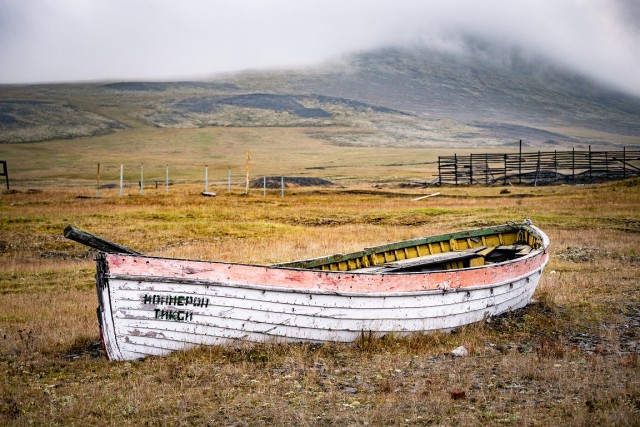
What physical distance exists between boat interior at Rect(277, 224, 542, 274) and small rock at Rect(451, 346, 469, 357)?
9.65 ft

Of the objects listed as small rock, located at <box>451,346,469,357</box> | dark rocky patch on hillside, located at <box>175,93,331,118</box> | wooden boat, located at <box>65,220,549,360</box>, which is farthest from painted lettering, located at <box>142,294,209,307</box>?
dark rocky patch on hillside, located at <box>175,93,331,118</box>

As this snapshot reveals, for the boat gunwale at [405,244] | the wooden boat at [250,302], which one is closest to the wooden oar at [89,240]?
the wooden boat at [250,302]

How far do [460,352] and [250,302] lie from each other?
320 cm

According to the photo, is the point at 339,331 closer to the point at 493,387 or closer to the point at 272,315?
the point at 272,315

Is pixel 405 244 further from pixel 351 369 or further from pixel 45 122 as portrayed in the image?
pixel 45 122

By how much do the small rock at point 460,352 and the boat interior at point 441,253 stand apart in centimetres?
294

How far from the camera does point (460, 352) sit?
407 inches

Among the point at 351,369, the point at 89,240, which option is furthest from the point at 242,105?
the point at 351,369

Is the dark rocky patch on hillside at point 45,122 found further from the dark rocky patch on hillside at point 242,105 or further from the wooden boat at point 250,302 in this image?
the wooden boat at point 250,302

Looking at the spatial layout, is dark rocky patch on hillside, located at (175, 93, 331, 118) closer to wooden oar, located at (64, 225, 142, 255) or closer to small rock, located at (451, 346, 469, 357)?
wooden oar, located at (64, 225, 142, 255)

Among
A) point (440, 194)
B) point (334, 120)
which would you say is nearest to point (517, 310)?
point (440, 194)

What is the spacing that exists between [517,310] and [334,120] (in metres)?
171

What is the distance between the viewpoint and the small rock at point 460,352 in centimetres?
1030

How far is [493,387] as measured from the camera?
8703mm
